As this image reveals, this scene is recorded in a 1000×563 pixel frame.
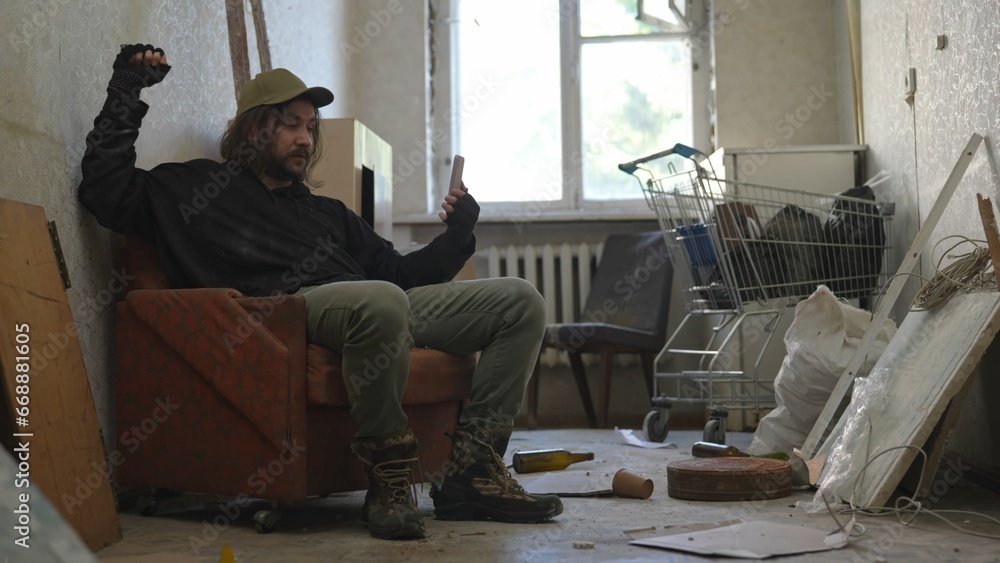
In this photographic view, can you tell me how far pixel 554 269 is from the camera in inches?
186

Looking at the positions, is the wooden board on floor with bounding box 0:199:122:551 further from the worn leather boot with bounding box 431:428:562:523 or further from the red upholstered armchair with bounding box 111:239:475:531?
the worn leather boot with bounding box 431:428:562:523

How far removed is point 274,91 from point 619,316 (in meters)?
2.37

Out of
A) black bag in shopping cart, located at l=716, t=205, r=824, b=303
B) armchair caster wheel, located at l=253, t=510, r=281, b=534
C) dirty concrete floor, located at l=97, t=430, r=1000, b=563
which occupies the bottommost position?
dirty concrete floor, located at l=97, t=430, r=1000, b=563

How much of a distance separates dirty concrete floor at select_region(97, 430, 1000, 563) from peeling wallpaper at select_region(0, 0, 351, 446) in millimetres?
477

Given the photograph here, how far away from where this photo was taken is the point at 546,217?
4.72 meters

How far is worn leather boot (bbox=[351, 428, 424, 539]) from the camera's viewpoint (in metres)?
1.85

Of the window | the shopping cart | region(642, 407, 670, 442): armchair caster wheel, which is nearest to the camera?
the shopping cart

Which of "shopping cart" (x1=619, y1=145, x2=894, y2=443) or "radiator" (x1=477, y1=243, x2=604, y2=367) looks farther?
"radiator" (x1=477, y1=243, x2=604, y2=367)

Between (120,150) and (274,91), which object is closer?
(120,150)

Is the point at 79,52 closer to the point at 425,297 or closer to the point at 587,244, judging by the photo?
the point at 425,297

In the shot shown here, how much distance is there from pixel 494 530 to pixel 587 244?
9.57 feet

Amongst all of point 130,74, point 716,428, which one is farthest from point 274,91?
point 716,428

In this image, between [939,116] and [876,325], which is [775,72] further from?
[876,325]

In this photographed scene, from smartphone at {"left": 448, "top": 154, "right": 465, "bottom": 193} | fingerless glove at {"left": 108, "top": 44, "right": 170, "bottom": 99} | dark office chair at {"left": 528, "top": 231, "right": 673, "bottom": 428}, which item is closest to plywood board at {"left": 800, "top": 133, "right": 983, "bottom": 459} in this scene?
smartphone at {"left": 448, "top": 154, "right": 465, "bottom": 193}
